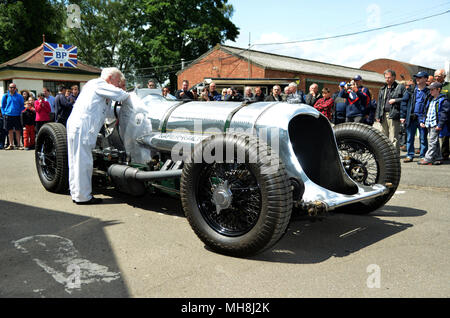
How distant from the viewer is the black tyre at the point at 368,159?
4.42m

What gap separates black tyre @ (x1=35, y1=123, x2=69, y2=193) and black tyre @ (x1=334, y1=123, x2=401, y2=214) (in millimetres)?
3820

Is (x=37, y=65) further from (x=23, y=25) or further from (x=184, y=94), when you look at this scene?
(x=184, y=94)

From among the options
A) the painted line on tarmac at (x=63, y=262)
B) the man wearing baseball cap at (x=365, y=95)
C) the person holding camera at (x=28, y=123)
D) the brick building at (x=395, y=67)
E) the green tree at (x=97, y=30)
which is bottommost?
the painted line on tarmac at (x=63, y=262)

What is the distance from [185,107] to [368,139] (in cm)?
222

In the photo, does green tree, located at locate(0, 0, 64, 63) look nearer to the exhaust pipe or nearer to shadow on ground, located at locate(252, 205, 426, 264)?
the exhaust pipe

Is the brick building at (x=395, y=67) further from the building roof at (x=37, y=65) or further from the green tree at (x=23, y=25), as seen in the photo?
the green tree at (x=23, y=25)

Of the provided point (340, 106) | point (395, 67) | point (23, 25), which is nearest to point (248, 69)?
point (23, 25)

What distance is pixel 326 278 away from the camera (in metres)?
2.98

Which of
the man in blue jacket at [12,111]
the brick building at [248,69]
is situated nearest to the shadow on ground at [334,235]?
the man in blue jacket at [12,111]

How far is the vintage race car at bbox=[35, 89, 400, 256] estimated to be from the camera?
10.6 feet

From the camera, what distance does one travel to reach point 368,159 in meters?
4.70

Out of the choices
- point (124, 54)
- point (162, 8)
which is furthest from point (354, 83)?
point (124, 54)

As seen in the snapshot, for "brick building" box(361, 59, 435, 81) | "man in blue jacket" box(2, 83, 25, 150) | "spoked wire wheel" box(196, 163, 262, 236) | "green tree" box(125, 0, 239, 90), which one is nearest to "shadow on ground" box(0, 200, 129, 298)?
"spoked wire wheel" box(196, 163, 262, 236)

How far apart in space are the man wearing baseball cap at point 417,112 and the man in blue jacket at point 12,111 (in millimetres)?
11339
